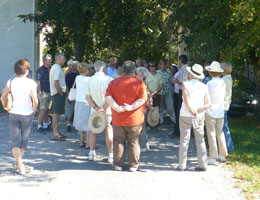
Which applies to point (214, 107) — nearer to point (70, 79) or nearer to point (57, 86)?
point (57, 86)

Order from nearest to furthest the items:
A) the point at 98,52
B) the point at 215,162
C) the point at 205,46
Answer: the point at 215,162, the point at 205,46, the point at 98,52

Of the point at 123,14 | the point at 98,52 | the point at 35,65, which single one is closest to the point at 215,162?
the point at 123,14

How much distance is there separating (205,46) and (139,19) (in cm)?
703

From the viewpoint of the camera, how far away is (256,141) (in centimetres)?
938

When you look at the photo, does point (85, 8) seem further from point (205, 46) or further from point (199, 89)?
point (199, 89)

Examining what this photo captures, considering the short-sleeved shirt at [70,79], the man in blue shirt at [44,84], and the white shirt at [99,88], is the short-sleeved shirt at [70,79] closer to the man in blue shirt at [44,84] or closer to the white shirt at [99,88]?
the man in blue shirt at [44,84]

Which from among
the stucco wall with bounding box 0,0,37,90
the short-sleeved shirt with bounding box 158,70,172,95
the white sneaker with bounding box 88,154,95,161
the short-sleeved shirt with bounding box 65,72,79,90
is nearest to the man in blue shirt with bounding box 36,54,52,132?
the short-sleeved shirt with bounding box 65,72,79,90

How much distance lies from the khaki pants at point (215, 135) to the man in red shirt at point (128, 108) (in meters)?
1.37

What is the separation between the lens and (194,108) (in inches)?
257

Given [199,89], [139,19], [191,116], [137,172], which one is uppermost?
[139,19]

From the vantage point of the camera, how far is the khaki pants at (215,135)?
7.10 meters

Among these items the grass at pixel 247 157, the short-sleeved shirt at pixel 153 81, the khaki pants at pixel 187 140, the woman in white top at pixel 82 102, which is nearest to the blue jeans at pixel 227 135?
the grass at pixel 247 157

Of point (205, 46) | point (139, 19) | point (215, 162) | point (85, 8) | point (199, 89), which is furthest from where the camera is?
point (139, 19)

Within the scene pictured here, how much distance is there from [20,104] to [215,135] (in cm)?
355
